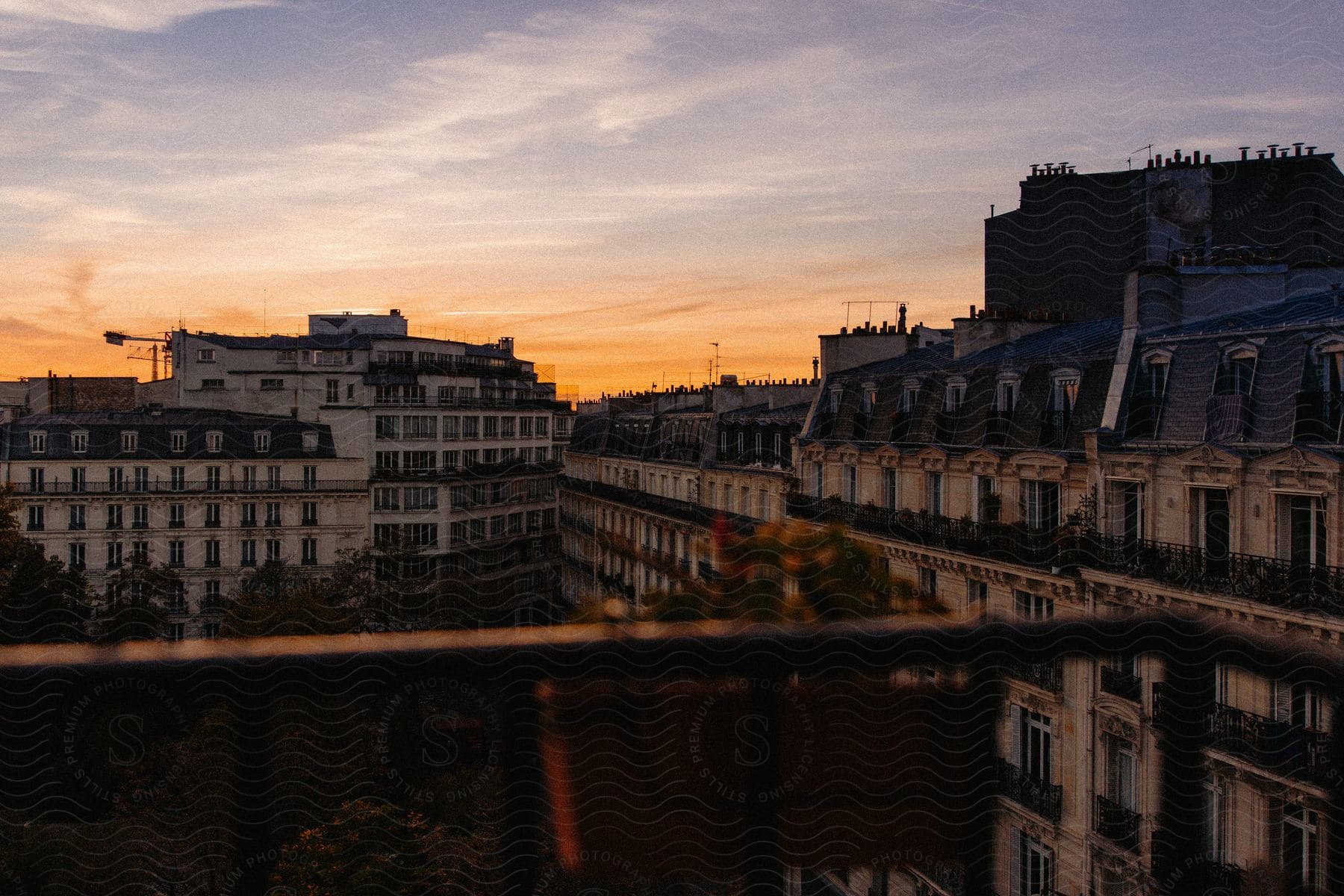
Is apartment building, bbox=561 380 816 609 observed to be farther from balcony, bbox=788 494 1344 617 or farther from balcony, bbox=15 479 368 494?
balcony, bbox=15 479 368 494

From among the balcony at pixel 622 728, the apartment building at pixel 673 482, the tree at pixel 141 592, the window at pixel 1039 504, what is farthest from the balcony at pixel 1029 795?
the apartment building at pixel 673 482

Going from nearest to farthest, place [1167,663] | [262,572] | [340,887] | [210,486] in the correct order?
[1167,663]
[340,887]
[262,572]
[210,486]

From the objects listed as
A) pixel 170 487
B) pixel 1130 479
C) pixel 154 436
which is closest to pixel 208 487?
pixel 170 487

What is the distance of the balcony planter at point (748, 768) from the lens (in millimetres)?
549

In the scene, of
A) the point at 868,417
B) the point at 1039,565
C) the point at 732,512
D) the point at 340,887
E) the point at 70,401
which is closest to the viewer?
the point at 340,887

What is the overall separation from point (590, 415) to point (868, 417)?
866 cm

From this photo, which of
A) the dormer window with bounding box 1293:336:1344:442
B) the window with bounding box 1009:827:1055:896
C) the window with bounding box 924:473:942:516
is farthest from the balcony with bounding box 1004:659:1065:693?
the window with bounding box 924:473:942:516

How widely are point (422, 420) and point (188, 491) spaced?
298cm

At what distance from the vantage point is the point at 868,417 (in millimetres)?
7082

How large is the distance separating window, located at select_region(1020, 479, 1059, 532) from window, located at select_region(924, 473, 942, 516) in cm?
73

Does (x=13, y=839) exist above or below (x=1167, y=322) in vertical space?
below

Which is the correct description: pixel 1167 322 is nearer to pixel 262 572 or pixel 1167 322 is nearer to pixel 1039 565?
pixel 1039 565

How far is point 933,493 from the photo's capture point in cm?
615

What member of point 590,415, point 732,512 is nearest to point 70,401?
point 590,415
